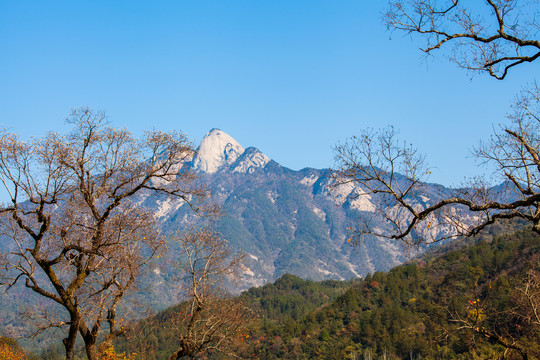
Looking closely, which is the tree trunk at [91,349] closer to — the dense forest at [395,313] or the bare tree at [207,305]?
the bare tree at [207,305]

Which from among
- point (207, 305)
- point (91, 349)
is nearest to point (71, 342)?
point (91, 349)

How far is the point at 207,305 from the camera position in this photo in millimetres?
13031

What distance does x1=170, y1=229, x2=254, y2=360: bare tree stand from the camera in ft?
40.6

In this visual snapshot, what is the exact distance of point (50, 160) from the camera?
33.2ft

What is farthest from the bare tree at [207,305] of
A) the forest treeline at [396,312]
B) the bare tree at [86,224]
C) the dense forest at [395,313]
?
the forest treeline at [396,312]

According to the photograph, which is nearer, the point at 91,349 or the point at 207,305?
the point at 91,349

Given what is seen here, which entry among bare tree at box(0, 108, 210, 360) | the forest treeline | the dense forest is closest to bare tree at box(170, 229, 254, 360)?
bare tree at box(0, 108, 210, 360)

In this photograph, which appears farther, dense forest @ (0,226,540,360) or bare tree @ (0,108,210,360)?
dense forest @ (0,226,540,360)

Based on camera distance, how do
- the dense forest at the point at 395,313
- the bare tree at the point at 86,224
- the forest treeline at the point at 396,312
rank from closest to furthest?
the bare tree at the point at 86,224 < the dense forest at the point at 395,313 < the forest treeline at the point at 396,312

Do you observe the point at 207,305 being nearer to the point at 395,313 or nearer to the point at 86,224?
the point at 86,224

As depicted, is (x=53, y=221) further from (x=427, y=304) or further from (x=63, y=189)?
(x=427, y=304)

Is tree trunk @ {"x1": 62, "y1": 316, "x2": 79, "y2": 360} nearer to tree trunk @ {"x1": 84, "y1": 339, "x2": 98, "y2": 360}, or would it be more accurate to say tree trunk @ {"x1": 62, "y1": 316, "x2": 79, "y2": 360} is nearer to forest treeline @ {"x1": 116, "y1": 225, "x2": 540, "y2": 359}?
tree trunk @ {"x1": 84, "y1": 339, "x2": 98, "y2": 360}

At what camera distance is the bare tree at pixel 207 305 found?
12362 millimetres

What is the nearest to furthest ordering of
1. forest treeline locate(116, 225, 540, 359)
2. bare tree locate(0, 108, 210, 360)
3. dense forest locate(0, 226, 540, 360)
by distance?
bare tree locate(0, 108, 210, 360), dense forest locate(0, 226, 540, 360), forest treeline locate(116, 225, 540, 359)
